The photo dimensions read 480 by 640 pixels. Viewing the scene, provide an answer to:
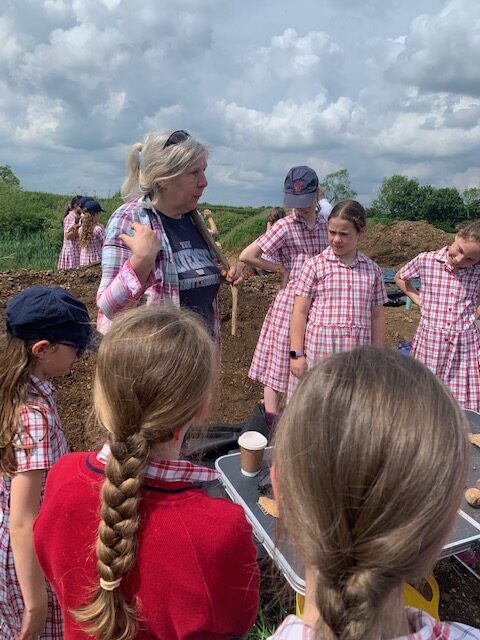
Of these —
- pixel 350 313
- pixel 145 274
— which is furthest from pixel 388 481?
pixel 350 313

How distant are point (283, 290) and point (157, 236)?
4.62ft

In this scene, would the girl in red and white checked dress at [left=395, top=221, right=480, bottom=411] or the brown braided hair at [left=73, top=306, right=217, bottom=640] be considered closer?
the brown braided hair at [left=73, top=306, right=217, bottom=640]

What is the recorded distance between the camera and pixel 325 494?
0.71m

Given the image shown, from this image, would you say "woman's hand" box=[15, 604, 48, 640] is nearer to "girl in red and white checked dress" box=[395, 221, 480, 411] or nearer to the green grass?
"girl in red and white checked dress" box=[395, 221, 480, 411]

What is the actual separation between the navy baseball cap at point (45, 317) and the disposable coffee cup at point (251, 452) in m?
0.88

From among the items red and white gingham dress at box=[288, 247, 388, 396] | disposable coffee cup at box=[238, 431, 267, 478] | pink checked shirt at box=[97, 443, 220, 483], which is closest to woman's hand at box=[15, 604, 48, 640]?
pink checked shirt at box=[97, 443, 220, 483]

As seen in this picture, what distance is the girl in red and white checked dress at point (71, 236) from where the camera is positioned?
670 cm

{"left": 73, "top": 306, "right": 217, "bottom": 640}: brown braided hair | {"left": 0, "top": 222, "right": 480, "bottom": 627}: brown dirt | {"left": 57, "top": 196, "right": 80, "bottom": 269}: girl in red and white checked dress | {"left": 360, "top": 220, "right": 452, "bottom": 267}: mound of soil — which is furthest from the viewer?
{"left": 360, "top": 220, "right": 452, "bottom": 267}: mound of soil

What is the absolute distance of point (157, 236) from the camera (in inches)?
84.3

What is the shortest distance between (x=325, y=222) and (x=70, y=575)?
289cm

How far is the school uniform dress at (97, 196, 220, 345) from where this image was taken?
6.66 feet

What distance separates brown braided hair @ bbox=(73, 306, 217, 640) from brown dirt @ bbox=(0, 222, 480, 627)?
1.12 ft

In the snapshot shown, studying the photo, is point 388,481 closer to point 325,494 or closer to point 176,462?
point 325,494

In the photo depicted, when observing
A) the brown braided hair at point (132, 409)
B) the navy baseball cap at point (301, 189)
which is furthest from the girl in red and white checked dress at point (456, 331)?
the brown braided hair at point (132, 409)
